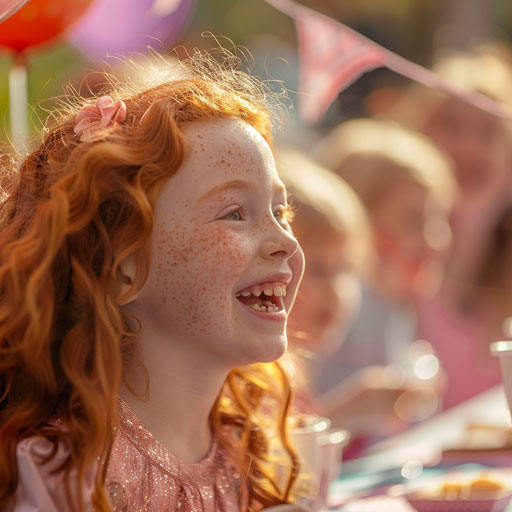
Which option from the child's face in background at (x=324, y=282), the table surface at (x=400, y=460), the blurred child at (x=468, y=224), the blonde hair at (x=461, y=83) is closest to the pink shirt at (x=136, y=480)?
the table surface at (x=400, y=460)

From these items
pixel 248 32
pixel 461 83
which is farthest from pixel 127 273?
pixel 248 32

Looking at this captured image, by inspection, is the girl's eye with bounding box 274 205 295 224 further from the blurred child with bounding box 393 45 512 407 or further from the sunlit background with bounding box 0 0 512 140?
the blurred child with bounding box 393 45 512 407

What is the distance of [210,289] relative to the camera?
0.68 metres

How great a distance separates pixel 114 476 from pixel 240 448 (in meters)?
0.17

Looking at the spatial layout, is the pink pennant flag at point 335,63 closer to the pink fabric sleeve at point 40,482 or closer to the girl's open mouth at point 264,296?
the girl's open mouth at point 264,296

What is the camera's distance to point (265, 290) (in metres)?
0.71

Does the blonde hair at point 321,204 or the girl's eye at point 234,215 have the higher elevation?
the blonde hair at point 321,204

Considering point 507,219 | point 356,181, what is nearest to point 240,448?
point 356,181

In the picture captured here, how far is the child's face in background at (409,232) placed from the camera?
1.83 metres

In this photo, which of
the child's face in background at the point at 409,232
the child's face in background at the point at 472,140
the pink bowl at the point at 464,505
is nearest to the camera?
the pink bowl at the point at 464,505

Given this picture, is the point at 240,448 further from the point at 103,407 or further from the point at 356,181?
the point at 356,181

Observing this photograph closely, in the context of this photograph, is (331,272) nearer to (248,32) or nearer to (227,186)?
(227,186)

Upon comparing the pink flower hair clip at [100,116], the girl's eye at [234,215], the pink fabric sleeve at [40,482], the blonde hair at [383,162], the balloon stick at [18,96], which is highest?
the blonde hair at [383,162]

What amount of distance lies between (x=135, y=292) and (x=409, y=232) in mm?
1244
